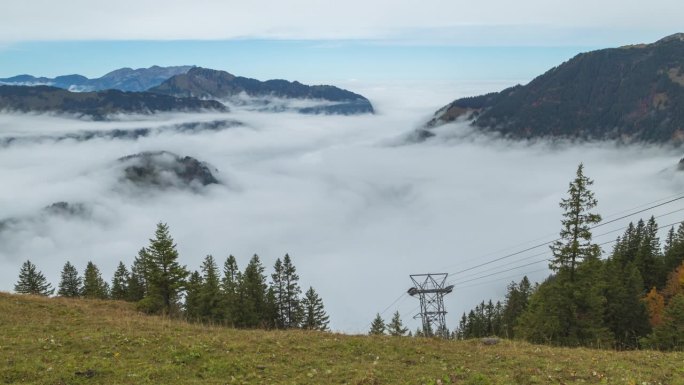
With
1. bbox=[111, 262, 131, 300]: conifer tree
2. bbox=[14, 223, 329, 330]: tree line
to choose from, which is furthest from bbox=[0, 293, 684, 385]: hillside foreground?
bbox=[111, 262, 131, 300]: conifer tree

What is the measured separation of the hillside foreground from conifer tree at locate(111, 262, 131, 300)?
51.9 m

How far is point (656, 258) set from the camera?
78.6 metres

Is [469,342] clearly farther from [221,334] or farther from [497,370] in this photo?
[221,334]

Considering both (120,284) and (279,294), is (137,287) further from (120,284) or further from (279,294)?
(279,294)

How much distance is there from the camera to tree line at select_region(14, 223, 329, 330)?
2028 inches

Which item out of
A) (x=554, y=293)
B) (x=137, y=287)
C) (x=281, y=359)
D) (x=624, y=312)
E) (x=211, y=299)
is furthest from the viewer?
(x=137, y=287)

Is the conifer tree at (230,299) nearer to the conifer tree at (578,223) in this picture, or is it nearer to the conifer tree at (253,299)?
the conifer tree at (253,299)

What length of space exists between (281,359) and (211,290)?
4689 cm

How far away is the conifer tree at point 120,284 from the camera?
72250 millimetres

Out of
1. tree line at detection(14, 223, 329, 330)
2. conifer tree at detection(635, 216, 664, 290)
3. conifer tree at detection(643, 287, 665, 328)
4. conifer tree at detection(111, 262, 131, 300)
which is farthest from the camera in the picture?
conifer tree at detection(635, 216, 664, 290)

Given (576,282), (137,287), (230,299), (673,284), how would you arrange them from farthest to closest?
(137,287), (673,284), (230,299), (576,282)

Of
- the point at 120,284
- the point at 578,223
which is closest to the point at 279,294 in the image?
the point at 120,284

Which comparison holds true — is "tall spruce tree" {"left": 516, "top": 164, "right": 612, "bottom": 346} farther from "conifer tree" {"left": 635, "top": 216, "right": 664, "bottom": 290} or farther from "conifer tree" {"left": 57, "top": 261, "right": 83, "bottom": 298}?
"conifer tree" {"left": 57, "top": 261, "right": 83, "bottom": 298}

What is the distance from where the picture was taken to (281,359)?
18953 millimetres
